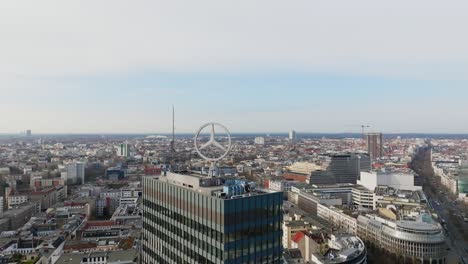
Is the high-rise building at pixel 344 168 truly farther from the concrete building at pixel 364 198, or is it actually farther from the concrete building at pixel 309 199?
the concrete building at pixel 364 198

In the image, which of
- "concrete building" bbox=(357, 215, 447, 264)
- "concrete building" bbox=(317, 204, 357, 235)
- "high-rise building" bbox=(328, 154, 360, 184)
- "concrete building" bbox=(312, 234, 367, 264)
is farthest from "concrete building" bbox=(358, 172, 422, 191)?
"concrete building" bbox=(312, 234, 367, 264)

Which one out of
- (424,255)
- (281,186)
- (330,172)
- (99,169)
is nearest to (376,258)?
(424,255)

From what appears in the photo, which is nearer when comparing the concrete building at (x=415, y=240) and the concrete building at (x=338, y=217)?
the concrete building at (x=415, y=240)

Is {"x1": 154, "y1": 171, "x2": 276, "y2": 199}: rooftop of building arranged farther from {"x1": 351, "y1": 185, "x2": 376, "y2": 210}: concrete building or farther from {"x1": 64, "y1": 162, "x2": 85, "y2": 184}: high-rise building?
{"x1": 64, "y1": 162, "x2": 85, "y2": 184}: high-rise building

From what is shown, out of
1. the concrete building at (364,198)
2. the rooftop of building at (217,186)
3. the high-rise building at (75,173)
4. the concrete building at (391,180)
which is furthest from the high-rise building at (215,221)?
the high-rise building at (75,173)

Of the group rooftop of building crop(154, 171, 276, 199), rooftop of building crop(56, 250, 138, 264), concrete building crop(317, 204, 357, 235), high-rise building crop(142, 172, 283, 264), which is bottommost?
concrete building crop(317, 204, 357, 235)

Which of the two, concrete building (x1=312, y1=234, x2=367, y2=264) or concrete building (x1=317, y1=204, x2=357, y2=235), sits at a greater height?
concrete building (x1=312, y1=234, x2=367, y2=264)

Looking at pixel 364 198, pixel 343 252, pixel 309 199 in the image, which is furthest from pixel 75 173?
pixel 343 252
